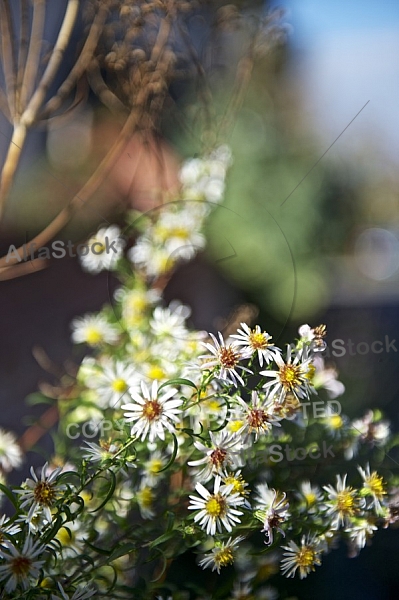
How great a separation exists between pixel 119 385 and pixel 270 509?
223mm

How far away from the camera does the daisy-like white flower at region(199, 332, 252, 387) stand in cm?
75

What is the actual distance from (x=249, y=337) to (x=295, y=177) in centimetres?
20

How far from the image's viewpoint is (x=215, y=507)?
0.75 m

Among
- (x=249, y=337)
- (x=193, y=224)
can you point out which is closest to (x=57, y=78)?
(x=193, y=224)

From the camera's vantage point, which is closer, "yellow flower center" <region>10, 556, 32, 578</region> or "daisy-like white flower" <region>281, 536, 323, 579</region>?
"yellow flower center" <region>10, 556, 32, 578</region>

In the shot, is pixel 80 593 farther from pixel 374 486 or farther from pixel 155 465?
pixel 374 486

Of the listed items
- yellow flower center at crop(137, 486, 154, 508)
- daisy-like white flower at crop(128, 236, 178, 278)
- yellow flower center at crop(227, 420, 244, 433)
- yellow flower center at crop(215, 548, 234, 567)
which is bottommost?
yellow flower center at crop(215, 548, 234, 567)

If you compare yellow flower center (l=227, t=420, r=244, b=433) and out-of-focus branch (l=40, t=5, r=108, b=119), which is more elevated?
out-of-focus branch (l=40, t=5, r=108, b=119)

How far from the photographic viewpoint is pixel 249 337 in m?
0.78

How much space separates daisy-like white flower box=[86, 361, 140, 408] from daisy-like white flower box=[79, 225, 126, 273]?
4.6 inches

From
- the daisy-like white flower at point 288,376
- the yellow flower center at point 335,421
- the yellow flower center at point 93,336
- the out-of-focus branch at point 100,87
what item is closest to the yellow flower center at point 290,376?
the daisy-like white flower at point 288,376

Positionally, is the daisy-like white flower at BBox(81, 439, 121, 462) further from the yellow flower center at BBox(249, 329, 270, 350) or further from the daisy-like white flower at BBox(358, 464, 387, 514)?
the daisy-like white flower at BBox(358, 464, 387, 514)

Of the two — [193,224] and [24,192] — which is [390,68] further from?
[24,192]

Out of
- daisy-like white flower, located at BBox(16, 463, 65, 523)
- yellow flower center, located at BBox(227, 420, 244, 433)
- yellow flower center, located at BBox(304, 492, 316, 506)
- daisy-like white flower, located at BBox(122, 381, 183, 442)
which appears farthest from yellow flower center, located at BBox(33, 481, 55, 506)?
yellow flower center, located at BBox(304, 492, 316, 506)
